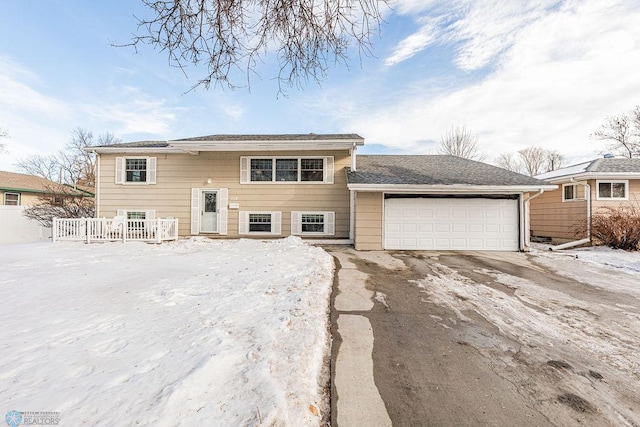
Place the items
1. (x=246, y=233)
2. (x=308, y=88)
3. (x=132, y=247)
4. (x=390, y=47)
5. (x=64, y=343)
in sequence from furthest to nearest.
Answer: (x=246, y=233) → (x=132, y=247) → (x=390, y=47) → (x=308, y=88) → (x=64, y=343)

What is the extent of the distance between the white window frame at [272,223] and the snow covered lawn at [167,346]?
5.46 m

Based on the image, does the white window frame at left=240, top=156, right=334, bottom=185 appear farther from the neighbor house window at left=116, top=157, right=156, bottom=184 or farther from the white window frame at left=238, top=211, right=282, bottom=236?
the neighbor house window at left=116, top=157, right=156, bottom=184

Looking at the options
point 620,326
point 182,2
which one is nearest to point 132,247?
point 182,2

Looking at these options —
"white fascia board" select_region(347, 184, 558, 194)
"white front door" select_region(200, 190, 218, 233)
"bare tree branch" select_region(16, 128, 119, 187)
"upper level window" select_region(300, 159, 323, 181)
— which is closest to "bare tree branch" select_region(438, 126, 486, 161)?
"white fascia board" select_region(347, 184, 558, 194)

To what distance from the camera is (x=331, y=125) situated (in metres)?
11.2

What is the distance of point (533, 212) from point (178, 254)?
53.1 feet

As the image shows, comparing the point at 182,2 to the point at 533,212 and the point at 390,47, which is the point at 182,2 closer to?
the point at 390,47

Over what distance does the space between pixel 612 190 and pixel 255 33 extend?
14.9 meters

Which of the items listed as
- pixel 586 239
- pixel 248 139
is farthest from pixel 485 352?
pixel 586 239

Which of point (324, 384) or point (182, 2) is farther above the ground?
point (182, 2)

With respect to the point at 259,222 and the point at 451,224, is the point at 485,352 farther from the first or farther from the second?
the point at 259,222

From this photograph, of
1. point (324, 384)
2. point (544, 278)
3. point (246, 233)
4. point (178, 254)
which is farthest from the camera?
point (246, 233)

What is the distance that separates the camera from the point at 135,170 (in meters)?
11.2

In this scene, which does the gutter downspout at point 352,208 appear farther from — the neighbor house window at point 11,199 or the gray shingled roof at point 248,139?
the neighbor house window at point 11,199
